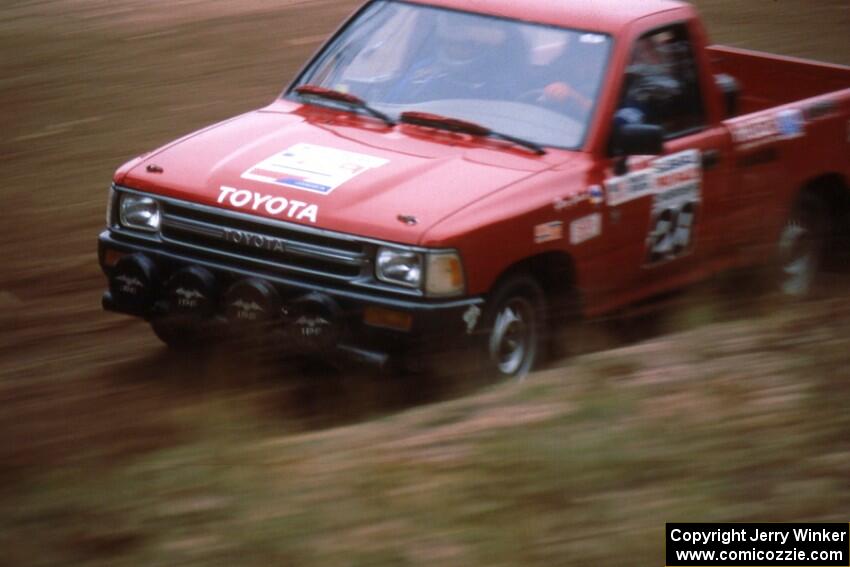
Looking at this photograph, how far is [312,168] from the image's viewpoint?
20.9ft

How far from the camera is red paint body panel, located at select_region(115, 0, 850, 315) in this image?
607 centimetres

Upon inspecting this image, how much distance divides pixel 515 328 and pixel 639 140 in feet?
3.66

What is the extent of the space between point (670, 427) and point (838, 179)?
4.23 metres

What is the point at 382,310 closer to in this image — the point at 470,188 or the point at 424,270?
the point at 424,270

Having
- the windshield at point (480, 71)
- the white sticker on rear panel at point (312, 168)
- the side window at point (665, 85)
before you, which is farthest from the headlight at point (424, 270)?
the side window at point (665, 85)

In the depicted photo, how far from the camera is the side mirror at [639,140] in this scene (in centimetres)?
673

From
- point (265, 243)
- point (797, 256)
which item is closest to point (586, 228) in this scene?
point (265, 243)

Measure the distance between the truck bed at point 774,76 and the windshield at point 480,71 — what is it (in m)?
2.40

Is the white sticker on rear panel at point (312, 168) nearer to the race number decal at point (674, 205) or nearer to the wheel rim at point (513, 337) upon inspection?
the wheel rim at point (513, 337)

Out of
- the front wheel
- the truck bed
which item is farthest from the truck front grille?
the truck bed

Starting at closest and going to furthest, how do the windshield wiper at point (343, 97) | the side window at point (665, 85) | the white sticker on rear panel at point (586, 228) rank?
the white sticker on rear panel at point (586, 228) < the windshield wiper at point (343, 97) < the side window at point (665, 85)

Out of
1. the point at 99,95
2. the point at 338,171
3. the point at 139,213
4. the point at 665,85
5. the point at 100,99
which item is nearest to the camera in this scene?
the point at 338,171

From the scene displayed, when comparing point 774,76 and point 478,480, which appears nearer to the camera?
point 478,480

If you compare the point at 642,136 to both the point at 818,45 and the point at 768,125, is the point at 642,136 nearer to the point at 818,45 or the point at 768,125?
the point at 768,125
